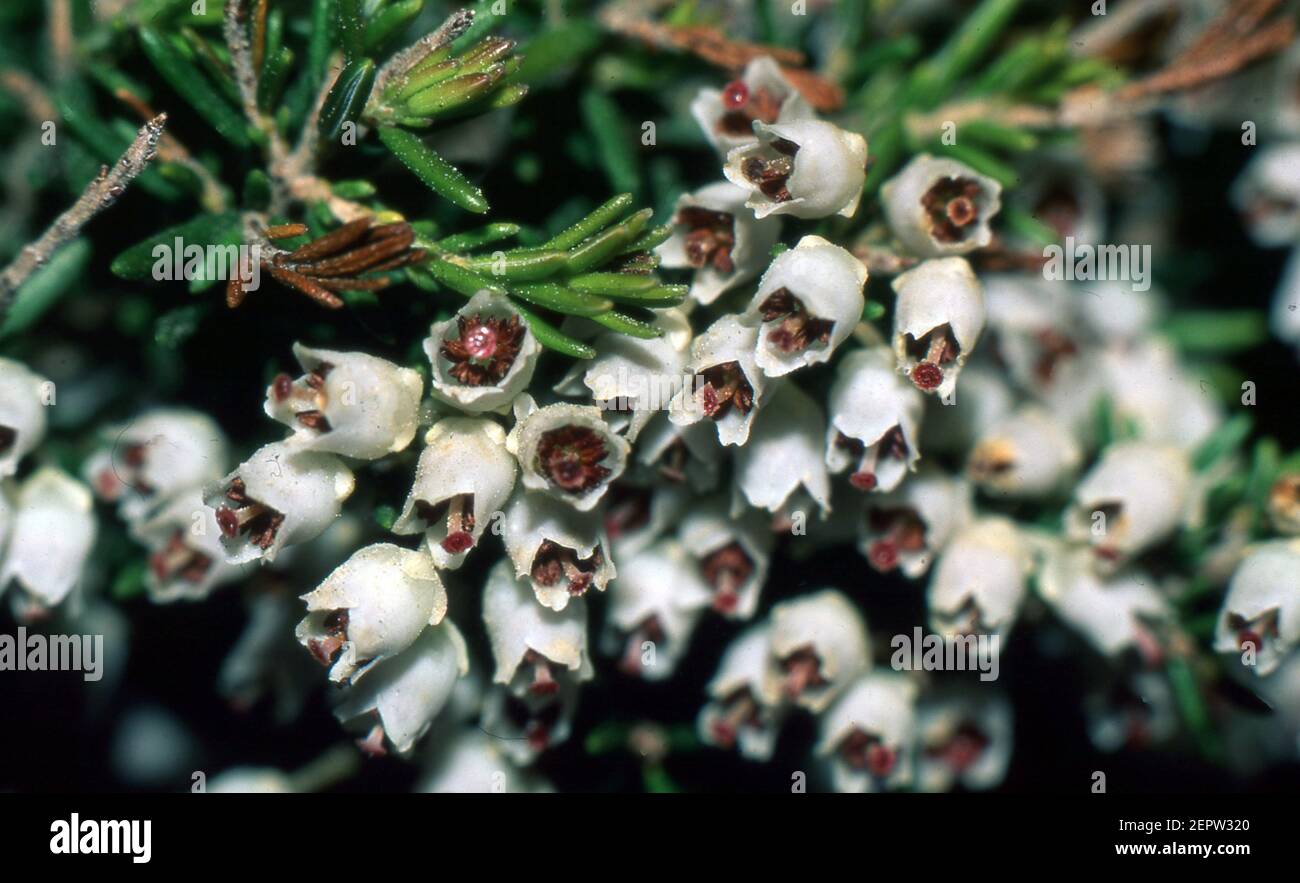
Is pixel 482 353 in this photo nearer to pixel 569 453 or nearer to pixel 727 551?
pixel 569 453

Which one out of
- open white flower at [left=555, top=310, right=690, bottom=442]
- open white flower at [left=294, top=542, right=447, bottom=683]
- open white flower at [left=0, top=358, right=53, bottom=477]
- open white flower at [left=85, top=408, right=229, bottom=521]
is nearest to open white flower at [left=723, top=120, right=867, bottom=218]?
open white flower at [left=555, top=310, right=690, bottom=442]

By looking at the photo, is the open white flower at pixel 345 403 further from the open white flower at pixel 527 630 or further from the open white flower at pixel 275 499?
the open white flower at pixel 527 630

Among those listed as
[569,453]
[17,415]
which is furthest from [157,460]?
[569,453]

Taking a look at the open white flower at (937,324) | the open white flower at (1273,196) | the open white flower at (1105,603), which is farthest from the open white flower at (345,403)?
the open white flower at (1273,196)

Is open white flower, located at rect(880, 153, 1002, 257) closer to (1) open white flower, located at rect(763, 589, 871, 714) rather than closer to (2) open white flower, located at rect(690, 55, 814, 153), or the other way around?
(2) open white flower, located at rect(690, 55, 814, 153)
